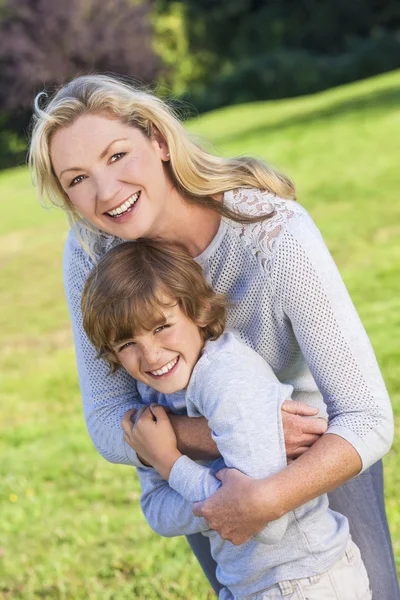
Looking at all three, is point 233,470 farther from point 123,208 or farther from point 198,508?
point 123,208

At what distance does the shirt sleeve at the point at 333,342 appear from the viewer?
253 cm

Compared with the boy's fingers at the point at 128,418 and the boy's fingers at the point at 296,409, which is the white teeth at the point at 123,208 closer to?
the boy's fingers at the point at 128,418

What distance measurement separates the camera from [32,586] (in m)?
4.46

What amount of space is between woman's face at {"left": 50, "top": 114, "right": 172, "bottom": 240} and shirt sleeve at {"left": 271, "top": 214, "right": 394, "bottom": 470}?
43cm

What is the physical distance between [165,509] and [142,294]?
2.17 feet

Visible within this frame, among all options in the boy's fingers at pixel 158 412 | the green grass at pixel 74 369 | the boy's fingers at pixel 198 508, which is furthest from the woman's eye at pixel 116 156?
the green grass at pixel 74 369

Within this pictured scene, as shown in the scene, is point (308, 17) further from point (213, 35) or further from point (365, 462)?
point (365, 462)

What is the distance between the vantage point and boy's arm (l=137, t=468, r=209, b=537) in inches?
103

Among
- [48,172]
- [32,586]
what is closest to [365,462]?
[48,172]

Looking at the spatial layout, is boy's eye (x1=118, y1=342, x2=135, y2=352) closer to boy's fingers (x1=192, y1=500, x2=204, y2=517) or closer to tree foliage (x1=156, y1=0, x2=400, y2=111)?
boy's fingers (x1=192, y1=500, x2=204, y2=517)

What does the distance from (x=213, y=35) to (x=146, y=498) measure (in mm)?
38930

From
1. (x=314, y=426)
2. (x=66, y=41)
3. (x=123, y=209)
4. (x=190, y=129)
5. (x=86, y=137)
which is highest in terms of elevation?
(x=66, y=41)

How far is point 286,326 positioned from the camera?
275cm

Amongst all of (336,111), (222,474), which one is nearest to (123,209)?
(222,474)
